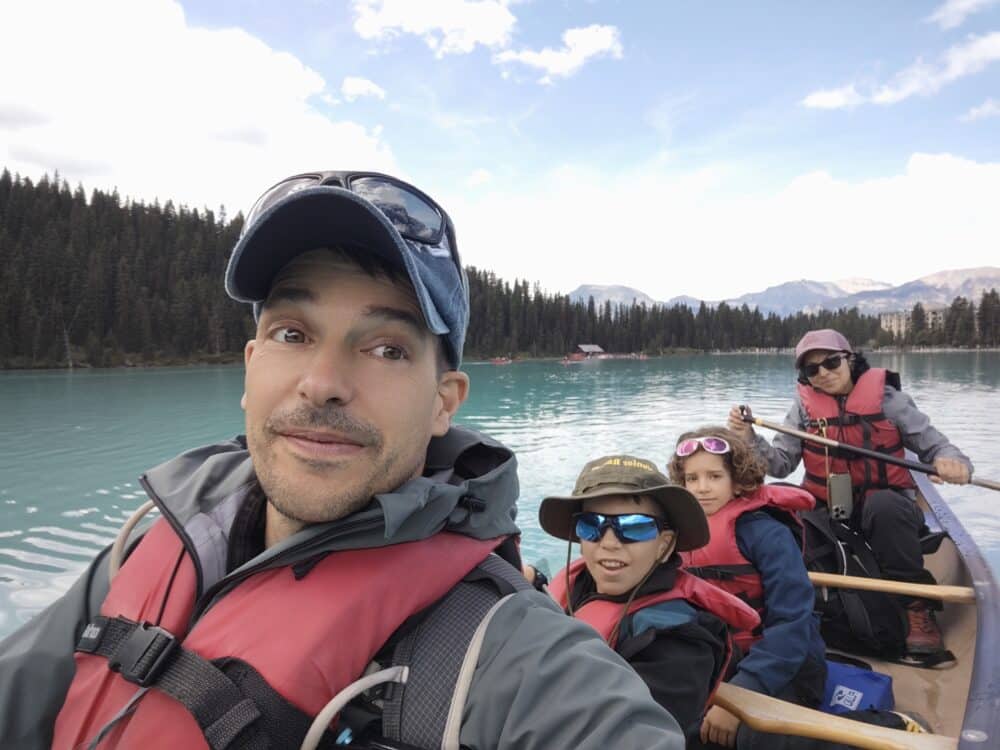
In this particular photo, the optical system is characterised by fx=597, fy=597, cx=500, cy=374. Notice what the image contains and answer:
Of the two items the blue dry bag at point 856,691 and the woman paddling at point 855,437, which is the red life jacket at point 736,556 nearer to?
A: the blue dry bag at point 856,691

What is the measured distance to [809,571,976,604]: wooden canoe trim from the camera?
473 centimetres

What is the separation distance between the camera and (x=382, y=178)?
1.66 metres

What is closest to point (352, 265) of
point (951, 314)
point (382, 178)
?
point (382, 178)

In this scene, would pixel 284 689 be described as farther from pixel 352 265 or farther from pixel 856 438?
pixel 856 438

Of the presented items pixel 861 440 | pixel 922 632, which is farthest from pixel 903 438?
pixel 922 632

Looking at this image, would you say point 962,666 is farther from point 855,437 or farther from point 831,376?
point 831,376

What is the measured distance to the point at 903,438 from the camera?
21.2 feet

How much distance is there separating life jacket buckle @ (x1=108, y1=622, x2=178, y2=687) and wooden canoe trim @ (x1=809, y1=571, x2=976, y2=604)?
4.77 m

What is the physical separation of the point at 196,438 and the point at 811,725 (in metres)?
23.2

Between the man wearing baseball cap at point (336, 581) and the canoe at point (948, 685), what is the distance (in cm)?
226

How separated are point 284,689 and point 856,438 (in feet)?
22.2

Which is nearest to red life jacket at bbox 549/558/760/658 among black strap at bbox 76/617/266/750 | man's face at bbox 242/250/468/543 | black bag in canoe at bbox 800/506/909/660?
man's face at bbox 242/250/468/543

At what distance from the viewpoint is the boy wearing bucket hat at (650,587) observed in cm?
262

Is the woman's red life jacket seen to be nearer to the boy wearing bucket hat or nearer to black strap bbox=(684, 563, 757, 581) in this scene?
the boy wearing bucket hat
